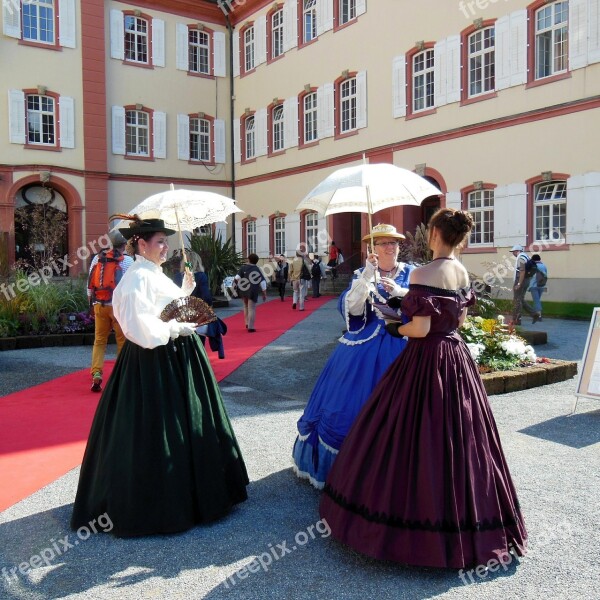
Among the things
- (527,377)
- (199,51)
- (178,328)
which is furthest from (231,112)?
(178,328)

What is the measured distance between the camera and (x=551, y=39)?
15398mm

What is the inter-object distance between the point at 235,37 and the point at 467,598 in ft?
85.3

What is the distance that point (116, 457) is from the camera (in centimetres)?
350

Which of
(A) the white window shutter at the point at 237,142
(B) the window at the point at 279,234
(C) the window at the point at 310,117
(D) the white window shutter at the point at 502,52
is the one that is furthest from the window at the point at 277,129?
(D) the white window shutter at the point at 502,52

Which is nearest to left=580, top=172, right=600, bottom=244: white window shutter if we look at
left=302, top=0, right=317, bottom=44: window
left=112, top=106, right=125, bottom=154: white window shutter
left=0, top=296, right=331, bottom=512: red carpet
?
left=0, top=296, right=331, bottom=512: red carpet

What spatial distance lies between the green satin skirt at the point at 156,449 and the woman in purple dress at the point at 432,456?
75cm

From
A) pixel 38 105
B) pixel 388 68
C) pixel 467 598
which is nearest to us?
pixel 467 598

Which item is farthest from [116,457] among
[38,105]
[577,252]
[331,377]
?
[38,105]

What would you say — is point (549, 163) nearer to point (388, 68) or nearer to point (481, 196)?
point (481, 196)

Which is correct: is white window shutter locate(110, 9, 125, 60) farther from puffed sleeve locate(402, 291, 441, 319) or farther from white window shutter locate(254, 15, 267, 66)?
puffed sleeve locate(402, 291, 441, 319)

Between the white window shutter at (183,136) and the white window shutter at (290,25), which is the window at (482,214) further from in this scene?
the white window shutter at (183,136)

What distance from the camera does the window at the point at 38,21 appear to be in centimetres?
2169

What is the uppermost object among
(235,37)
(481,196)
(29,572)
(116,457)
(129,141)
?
(235,37)

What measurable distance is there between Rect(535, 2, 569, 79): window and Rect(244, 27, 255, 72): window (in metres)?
12.5
